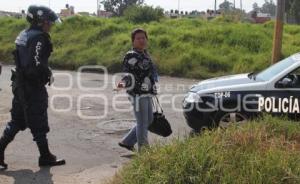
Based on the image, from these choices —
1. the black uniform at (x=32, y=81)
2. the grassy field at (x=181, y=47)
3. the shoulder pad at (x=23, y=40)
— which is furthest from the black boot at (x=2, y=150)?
the grassy field at (x=181, y=47)

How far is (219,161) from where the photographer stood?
4020 millimetres

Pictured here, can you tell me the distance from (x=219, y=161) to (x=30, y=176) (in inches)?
95.8

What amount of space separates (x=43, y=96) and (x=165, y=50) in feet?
40.9

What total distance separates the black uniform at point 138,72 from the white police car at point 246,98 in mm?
1387

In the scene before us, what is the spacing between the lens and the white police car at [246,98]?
672 cm

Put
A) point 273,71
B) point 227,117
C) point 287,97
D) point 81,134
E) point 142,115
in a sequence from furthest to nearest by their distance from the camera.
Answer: point 81,134
point 273,71
point 227,117
point 287,97
point 142,115

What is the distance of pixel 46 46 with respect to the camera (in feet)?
18.3

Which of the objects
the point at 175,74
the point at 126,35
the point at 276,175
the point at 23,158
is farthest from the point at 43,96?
the point at 126,35

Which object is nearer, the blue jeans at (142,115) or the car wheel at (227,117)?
the blue jeans at (142,115)

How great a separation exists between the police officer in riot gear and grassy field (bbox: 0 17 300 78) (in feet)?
32.0

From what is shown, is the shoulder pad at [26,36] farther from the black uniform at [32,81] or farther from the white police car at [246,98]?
the white police car at [246,98]

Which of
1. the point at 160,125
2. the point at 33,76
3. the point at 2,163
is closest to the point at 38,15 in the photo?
the point at 33,76

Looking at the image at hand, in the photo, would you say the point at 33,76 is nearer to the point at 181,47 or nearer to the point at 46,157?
the point at 46,157

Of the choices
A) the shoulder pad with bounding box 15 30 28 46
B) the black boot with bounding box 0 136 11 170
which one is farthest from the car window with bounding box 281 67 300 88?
the black boot with bounding box 0 136 11 170
